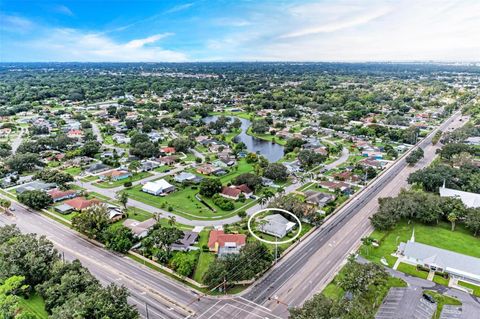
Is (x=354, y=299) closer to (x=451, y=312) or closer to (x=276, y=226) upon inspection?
(x=451, y=312)

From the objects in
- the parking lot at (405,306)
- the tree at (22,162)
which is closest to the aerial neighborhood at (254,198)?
the tree at (22,162)

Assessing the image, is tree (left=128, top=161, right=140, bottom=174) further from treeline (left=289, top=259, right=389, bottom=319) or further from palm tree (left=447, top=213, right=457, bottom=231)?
palm tree (left=447, top=213, right=457, bottom=231)

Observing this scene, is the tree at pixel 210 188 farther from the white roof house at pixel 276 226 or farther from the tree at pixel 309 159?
the tree at pixel 309 159

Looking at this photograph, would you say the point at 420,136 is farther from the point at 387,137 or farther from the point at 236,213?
the point at 236,213

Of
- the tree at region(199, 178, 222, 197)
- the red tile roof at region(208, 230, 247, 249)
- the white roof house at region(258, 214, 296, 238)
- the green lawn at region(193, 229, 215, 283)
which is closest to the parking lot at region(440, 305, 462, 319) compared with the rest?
the white roof house at region(258, 214, 296, 238)

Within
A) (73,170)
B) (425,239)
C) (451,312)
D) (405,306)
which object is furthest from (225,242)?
(73,170)

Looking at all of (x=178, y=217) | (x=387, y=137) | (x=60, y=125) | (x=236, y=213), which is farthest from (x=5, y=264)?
(x=387, y=137)
